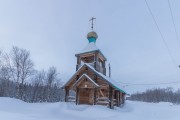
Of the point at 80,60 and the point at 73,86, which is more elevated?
the point at 80,60

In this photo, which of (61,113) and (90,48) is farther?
(90,48)

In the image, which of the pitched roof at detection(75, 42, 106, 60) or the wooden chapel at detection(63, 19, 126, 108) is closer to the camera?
the wooden chapel at detection(63, 19, 126, 108)

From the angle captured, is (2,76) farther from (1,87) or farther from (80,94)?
(80,94)

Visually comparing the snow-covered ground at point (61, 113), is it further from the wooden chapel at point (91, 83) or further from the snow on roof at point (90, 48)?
the snow on roof at point (90, 48)

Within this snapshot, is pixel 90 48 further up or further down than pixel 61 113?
further up

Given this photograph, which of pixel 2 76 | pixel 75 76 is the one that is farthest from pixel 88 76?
pixel 2 76

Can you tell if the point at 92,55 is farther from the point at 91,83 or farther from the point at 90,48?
the point at 91,83

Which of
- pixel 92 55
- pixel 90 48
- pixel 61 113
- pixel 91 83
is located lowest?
pixel 61 113

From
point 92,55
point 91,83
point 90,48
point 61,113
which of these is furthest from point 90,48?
point 61,113

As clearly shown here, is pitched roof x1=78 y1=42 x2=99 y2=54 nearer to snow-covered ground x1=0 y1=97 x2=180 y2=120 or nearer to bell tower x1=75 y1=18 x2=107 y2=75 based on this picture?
bell tower x1=75 y1=18 x2=107 y2=75

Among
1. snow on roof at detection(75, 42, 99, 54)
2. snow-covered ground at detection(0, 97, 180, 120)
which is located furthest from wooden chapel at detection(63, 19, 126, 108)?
snow-covered ground at detection(0, 97, 180, 120)

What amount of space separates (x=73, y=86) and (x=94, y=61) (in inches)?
143

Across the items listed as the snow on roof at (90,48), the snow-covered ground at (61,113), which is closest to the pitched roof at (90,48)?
the snow on roof at (90,48)

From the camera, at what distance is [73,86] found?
1881 centimetres
